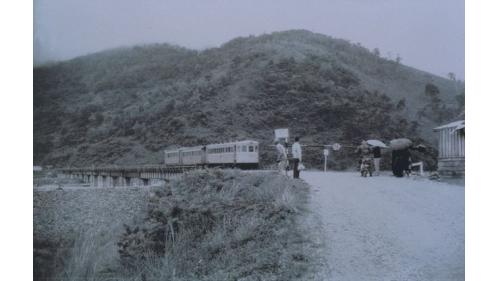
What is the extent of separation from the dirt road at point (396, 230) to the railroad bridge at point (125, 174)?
2308mm

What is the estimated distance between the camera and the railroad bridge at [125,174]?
649cm

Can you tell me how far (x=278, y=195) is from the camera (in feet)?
22.9

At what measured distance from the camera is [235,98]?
6.66 metres

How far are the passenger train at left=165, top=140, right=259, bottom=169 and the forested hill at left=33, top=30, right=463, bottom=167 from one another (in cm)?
13

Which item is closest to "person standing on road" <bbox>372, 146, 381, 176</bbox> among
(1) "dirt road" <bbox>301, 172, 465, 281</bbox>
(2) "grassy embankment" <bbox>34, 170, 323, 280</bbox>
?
(1) "dirt road" <bbox>301, 172, 465, 281</bbox>

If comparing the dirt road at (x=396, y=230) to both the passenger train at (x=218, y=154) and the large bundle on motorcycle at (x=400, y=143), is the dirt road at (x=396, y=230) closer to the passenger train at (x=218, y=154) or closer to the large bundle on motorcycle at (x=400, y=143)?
the large bundle on motorcycle at (x=400, y=143)

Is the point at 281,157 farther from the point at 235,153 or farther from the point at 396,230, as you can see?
the point at 396,230

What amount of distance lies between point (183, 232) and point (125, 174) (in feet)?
4.00

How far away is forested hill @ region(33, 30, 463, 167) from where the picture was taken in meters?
6.47

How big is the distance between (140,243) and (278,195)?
217cm

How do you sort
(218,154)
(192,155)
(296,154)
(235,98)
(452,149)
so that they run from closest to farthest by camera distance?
(452,149)
(235,98)
(296,154)
(192,155)
(218,154)

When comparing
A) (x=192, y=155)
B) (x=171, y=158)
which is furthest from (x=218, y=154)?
(x=171, y=158)

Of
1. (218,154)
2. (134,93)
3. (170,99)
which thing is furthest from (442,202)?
(134,93)

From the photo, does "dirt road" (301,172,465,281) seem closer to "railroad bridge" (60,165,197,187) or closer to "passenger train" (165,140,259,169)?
"passenger train" (165,140,259,169)
